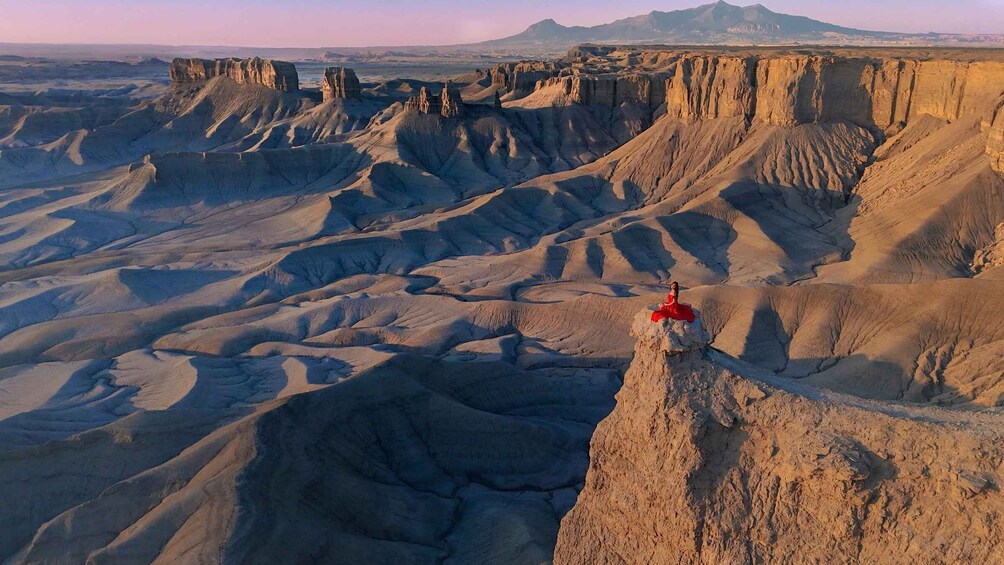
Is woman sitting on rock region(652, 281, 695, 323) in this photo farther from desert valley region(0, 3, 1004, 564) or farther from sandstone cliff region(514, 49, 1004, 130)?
sandstone cliff region(514, 49, 1004, 130)

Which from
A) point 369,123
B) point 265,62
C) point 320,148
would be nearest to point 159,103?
point 265,62

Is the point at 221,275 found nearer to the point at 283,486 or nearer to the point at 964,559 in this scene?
the point at 283,486

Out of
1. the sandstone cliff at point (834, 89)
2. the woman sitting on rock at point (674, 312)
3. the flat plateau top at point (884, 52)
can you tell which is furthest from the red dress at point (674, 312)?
the flat plateau top at point (884, 52)

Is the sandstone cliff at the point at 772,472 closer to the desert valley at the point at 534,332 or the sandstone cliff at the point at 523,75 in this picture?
the desert valley at the point at 534,332

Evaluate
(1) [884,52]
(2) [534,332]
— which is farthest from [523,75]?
(2) [534,332]

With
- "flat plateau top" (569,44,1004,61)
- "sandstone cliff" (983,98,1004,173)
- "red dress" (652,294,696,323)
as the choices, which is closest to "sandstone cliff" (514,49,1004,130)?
"sandstone cliff" (983,98,1004,173)

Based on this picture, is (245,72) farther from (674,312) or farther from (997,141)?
(674,312)
